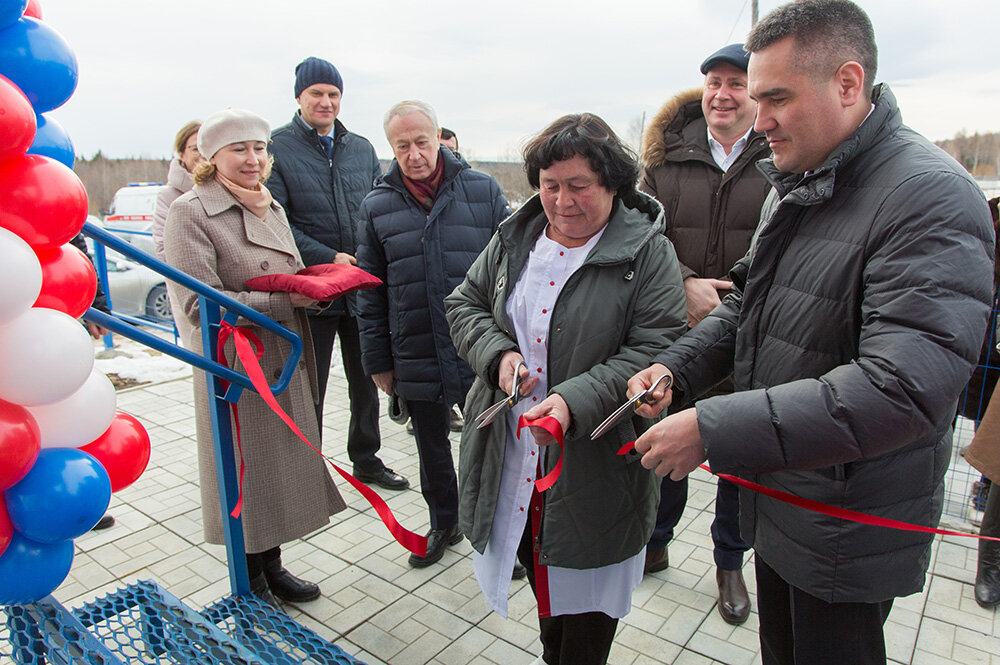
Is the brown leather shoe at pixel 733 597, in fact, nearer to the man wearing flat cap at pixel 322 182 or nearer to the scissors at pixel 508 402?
the scissors at pixel 508 402

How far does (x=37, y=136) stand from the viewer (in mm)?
1670

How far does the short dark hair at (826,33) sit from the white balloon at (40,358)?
177 centimetres

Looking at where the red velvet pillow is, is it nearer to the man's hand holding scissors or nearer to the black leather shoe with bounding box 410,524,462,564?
the black leather shoe with bounding box 410,524,462,564

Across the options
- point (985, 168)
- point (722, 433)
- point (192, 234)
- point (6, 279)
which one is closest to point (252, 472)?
point (192, 234)

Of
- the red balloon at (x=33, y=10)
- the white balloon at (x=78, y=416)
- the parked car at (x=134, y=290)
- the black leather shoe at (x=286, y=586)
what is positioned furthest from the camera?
the parked car at (x=134, y=290)

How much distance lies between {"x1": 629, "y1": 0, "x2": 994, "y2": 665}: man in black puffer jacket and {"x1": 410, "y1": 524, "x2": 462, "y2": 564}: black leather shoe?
6.68ft

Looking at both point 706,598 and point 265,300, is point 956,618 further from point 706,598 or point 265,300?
point 265,300

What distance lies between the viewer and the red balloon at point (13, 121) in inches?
54.5

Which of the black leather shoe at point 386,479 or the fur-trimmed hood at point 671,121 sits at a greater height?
the fur-trimmed hood at point 671,121

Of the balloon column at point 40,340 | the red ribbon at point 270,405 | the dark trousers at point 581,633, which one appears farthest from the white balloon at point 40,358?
the dark trousers at point 581,633

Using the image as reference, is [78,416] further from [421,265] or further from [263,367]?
[421,265]

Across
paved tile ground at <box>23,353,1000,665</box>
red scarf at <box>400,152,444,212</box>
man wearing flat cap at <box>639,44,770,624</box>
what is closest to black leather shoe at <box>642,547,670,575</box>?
paved tile ground at <box>23,353,1000,665</box>

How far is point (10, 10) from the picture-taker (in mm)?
1513

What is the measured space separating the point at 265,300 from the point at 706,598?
2.45 metres
